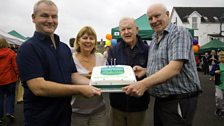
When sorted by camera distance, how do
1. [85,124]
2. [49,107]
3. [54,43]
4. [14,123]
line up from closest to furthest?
[49,107] → [54,43] → [85,124] → [14,123]

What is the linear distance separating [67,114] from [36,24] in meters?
0.78

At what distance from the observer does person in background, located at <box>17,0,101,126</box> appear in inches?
73.1

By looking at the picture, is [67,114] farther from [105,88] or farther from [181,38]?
[181,38]

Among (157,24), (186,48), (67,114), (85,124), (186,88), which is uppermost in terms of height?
(157,24)

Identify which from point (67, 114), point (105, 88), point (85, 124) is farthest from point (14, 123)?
point (105, 88)

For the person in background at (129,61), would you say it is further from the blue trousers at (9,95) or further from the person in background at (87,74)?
the blue trousers at (9,95)

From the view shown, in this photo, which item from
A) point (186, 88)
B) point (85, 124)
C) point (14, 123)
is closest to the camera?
point (186, 88)

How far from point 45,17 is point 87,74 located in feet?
2.93

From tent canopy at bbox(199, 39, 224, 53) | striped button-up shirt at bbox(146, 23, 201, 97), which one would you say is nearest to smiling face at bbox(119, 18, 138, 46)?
striped button-up shirt at bbox(146, 23, 201, 97)

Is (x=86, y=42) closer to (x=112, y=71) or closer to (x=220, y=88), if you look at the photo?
(x=112, y=71)

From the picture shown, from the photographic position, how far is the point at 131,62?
9.20 ft

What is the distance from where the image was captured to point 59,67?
202cm

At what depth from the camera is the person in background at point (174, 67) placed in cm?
219

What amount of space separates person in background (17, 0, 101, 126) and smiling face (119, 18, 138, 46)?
0.91 meters
